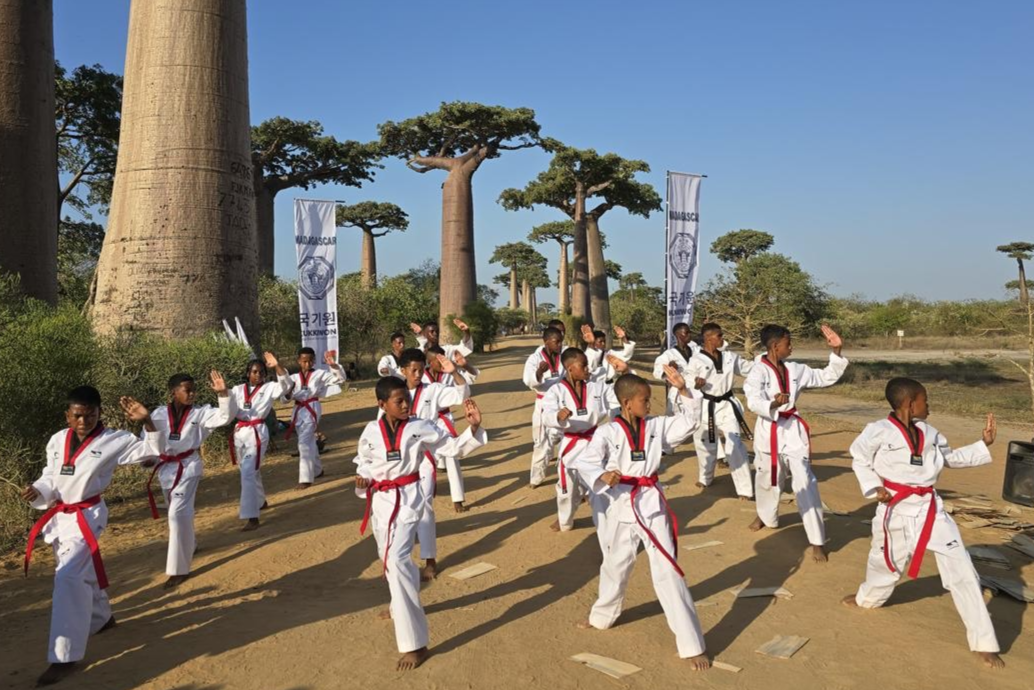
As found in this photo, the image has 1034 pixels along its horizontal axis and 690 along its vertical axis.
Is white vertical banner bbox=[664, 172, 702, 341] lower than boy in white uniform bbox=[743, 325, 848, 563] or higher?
higher

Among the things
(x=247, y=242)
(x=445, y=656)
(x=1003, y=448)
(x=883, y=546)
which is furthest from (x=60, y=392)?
(x=1003, y=448)

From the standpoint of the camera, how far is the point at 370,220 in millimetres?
40031

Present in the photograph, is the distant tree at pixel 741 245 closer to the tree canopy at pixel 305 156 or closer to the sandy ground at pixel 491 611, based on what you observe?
the tree canopy at pixel 305 156

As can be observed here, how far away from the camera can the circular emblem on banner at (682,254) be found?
12.6 metres

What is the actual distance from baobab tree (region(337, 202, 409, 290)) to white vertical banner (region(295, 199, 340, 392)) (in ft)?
86.8

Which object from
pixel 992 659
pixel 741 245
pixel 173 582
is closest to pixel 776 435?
pixel 992 659

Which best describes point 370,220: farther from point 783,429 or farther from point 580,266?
point 783,429

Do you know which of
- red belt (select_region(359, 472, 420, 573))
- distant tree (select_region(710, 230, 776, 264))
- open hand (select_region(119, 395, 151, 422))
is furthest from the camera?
distant tree (select_region(710, 230, 776, 264))

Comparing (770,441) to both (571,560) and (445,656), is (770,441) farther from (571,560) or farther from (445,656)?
(445,656)

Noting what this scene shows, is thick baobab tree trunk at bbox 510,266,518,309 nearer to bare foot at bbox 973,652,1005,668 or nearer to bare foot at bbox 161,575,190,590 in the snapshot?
bare foot at bbox 161,575,190,590

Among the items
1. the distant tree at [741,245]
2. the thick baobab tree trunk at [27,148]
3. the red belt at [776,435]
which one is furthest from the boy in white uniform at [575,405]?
the distant tree at [741,245]

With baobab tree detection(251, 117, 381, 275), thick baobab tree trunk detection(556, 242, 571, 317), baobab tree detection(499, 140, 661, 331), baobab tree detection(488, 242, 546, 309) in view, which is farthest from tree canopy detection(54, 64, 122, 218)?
baobab tree detection(488, 242, 546, 309)

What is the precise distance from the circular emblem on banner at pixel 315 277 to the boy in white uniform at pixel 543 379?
20.3 feet

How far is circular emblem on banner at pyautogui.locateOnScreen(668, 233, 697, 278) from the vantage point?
12.6 metres
